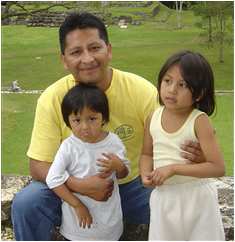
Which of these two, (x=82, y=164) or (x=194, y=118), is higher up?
(x=194, y=118)

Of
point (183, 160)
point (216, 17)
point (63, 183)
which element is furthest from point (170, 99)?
point (216, 17)

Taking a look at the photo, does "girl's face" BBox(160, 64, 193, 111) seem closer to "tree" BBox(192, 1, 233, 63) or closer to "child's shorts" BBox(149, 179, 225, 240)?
"child's shorts" BBox(149, 179, 225, 240)

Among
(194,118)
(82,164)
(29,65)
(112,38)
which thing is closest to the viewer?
(194,118)

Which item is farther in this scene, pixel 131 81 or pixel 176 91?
pixel 131 81

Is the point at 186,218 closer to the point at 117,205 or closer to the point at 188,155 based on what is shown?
the point at 188,155

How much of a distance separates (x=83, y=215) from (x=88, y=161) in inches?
9.7

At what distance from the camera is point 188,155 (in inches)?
87.7

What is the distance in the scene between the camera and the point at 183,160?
7.39 feet

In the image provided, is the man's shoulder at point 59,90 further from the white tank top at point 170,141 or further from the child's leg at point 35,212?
the white tank top at point 170,141

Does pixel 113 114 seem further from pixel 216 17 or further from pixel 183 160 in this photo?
pixel 216 17

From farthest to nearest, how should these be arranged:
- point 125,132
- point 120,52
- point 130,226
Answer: point 120,52 → point 130,226 → point 125,132

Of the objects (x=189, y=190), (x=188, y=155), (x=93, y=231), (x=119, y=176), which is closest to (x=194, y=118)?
(x=188, y=155)

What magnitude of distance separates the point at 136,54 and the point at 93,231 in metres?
12.1

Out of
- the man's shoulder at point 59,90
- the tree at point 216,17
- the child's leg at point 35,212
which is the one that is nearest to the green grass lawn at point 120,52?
the tree at point 216,17
